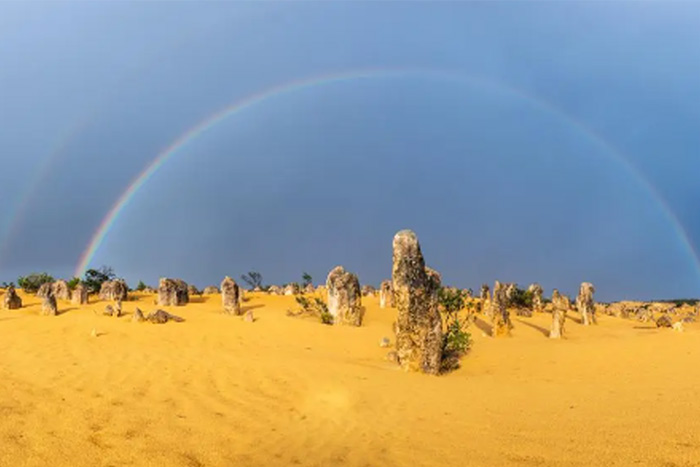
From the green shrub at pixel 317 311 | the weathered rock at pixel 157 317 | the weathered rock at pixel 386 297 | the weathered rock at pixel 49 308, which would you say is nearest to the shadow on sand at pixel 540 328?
the weathered rock at pixel 386 297

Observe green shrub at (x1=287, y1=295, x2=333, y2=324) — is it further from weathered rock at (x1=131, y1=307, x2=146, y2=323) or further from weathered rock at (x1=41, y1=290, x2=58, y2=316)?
weathered rock at (x1=41, y1=290, x2=58, y2=316)

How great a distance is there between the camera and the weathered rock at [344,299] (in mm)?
26969

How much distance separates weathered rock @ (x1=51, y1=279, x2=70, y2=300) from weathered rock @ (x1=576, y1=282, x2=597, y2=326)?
126 feet

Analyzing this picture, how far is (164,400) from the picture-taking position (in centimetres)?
962

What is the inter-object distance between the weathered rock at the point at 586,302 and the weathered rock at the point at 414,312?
25171mm

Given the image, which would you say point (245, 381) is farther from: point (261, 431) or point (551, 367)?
point (551, 367)

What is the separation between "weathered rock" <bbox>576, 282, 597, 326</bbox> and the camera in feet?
116

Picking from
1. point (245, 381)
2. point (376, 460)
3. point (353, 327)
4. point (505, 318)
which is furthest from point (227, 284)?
point (376, 460)

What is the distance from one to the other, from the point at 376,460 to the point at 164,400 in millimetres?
5086

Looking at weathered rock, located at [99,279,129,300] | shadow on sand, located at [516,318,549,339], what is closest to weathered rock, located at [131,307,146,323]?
weathered rock, located at [99,279,129,300]

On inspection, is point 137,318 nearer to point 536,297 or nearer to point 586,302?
point 586,302

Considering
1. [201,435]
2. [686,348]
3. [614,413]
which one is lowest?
[201,435]

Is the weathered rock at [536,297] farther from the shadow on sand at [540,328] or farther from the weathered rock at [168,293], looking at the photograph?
the weathered rock at [168,293]

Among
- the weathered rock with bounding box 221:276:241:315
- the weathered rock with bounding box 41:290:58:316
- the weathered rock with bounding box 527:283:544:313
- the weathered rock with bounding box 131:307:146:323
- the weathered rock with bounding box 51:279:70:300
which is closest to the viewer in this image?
the weathered rock with bounding box 131:307:146:323
